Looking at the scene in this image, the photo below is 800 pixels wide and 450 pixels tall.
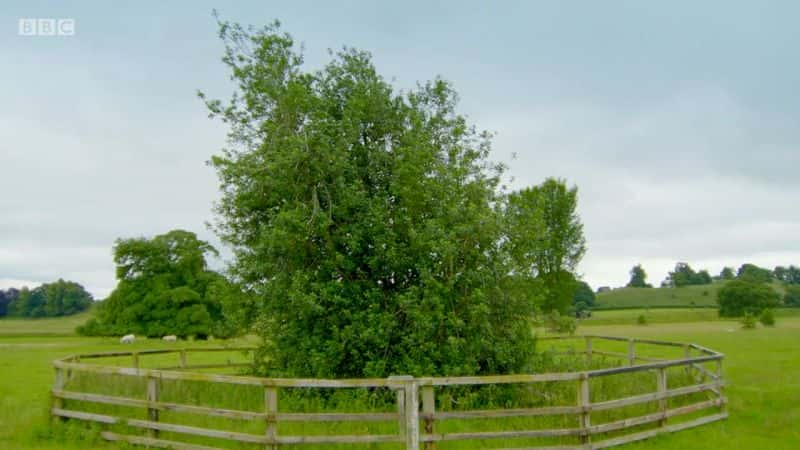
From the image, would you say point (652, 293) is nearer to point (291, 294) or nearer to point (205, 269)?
point (205, 269)

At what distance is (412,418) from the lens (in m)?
9.01

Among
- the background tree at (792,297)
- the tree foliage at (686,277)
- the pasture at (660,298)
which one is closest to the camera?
the pasture at (660,298)

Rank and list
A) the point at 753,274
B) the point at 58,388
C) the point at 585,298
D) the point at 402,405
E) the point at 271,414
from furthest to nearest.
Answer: the point at 753,274 < the point at 585,298 < the point at 58,388 < the point at 402,405 < the point at 271,414

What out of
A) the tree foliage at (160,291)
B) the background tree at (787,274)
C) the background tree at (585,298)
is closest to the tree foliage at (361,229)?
the tree foliage at (160,291)

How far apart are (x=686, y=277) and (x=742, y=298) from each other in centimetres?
5191

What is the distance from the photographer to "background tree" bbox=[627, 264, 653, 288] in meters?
144

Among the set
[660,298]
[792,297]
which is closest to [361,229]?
[660,298]

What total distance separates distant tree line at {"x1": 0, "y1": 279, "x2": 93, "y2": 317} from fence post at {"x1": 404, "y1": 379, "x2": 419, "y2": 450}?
11275 cm

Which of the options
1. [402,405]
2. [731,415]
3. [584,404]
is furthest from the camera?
[731,415]

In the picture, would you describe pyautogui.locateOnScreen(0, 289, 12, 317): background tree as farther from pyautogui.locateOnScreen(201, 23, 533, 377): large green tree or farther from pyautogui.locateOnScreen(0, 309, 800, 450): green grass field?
pyautogui.locateOnScreen(201, 23, 533, 377): large green tree

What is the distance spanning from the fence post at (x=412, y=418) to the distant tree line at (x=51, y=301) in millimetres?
112747

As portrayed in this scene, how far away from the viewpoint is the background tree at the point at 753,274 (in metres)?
101

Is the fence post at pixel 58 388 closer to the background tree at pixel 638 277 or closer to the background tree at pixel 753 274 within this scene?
the background tree at pixel 753 274

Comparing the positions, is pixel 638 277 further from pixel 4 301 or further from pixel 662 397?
pixel 662 397
